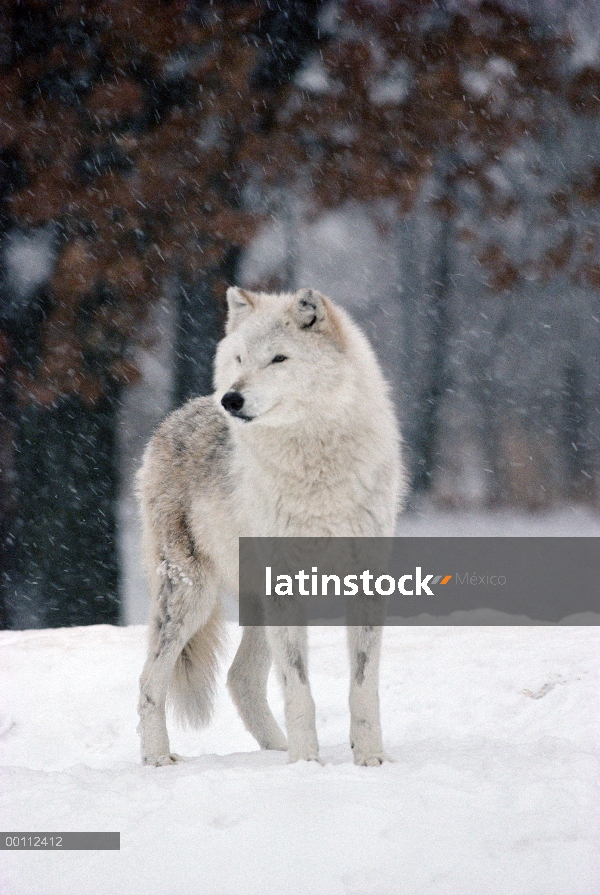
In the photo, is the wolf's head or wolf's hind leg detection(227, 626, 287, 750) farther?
wolf's hind leg detection(227, 626, 287, 750)

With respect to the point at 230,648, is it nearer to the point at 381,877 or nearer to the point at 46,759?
the point at 46,759

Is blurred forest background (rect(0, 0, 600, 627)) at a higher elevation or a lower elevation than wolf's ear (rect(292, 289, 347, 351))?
higher

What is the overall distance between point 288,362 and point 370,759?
1494mm

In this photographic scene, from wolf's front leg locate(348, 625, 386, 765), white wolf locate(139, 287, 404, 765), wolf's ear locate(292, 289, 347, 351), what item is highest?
wolf's ear locate(292, 289, 347, 351)

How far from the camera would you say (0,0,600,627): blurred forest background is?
20.7 feet

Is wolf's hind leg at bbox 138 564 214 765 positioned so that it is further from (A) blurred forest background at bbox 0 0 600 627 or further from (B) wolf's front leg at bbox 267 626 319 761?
(A) blurred forest background at bbox 0 0 600 627

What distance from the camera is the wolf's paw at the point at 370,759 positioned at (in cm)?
279

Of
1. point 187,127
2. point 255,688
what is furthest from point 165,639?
point 187,127

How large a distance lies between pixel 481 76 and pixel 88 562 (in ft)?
17.3

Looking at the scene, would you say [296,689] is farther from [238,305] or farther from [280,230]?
[280,230]

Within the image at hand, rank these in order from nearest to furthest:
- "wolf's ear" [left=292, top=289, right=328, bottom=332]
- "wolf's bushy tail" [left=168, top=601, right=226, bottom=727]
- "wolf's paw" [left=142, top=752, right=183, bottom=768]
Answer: "wolf's ear" [left=292, top=289, right=328, bottom=332]
"wolf's paw" [left=142, top=752, right=183, bottom=768]
"wolf's bushy tail" [left=168, top=601, right=226, bottom=727]

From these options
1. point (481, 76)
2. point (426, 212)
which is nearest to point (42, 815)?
point (426, 212)

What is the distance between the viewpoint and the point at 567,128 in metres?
6.85

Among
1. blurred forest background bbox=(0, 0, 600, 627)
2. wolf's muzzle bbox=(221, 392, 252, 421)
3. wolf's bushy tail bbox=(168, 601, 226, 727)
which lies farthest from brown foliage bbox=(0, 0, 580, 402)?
wolf's muzzle bbox=(221, 392, 252, 421)
